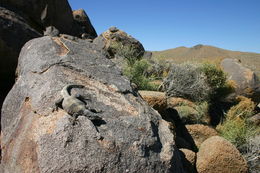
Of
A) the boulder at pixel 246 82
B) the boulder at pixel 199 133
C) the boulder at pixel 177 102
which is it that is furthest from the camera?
the boulder at pixel 246 82

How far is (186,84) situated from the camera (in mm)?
9625

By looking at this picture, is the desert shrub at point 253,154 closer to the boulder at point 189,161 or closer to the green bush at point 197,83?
the boulder at point 189,161

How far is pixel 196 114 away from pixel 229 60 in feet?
24.0

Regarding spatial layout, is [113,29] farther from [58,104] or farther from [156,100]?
[58,104]

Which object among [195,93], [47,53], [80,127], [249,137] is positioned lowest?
[249,137]

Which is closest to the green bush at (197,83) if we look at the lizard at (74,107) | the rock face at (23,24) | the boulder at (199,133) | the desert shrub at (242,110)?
the desert shrub at (242,110)

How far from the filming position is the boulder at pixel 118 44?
11.2 metres

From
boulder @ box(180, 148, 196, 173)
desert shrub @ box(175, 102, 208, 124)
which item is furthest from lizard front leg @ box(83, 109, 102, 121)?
desert shrub @ box(175, 102, 208, 124)

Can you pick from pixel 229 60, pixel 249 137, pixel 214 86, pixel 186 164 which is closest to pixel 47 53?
→ pixel 186 164

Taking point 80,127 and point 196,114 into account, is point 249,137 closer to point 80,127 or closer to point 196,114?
point 196,114

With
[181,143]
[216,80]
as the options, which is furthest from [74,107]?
[216,80]

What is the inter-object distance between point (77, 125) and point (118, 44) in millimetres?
8530

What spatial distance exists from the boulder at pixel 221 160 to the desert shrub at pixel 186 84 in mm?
3826

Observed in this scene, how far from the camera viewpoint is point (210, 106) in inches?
385
